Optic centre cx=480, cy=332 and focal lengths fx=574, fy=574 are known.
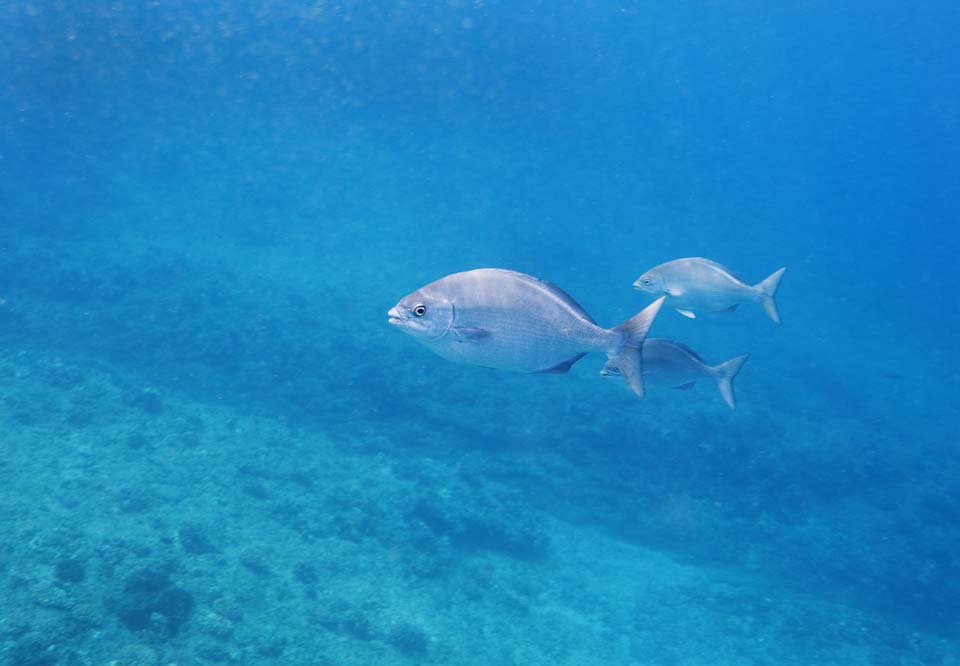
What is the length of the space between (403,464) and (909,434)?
12.9 meters

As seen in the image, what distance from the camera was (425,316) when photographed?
310 centimetres

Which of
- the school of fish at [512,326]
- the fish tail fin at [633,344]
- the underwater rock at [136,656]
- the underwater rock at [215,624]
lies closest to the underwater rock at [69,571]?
the underwater rock at [136,656]

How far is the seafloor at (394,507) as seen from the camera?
5.83 meters

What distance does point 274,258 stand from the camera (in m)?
17.6

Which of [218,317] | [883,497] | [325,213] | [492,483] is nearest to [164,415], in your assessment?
[218,317]

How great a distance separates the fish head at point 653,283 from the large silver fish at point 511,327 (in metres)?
2.64

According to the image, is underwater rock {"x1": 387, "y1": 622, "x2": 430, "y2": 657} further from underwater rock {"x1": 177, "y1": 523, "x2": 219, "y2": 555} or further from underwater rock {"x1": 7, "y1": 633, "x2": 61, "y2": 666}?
underwater rock {"x1": 7, "y1": 633, "x2": 61, "y2": 666}

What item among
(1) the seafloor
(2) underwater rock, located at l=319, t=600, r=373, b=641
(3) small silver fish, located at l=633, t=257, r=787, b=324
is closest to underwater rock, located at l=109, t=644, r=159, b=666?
(1) the seafloor

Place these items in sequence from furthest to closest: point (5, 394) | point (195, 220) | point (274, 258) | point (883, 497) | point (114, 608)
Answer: point (195, 220) < point (274, 258) < point (883, 497) < point (5, 394) < point (114, 608)

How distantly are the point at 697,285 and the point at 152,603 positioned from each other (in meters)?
5.99

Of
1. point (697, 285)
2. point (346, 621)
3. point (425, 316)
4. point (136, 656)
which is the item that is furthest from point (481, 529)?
point (425, 316)

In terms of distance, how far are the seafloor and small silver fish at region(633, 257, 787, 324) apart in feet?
14.4

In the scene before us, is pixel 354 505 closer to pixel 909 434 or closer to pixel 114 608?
pixel 114 608

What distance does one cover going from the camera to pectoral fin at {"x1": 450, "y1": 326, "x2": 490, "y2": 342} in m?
3.09
